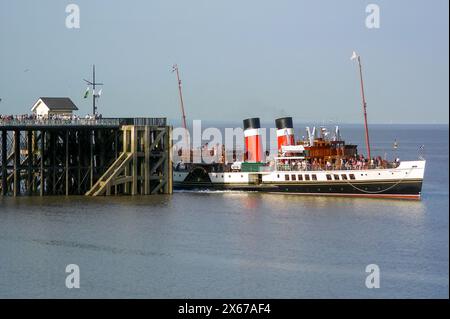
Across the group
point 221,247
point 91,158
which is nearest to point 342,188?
point 91,158

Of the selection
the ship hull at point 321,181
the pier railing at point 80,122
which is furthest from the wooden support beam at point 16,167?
the ship hull at point 321,181

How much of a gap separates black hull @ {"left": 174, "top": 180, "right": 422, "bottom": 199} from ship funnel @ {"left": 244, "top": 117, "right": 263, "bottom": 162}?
149 inches

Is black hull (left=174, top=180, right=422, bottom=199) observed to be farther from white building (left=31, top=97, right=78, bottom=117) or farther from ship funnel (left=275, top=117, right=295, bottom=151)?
white building (left=31, top=97, right=78, bottom=117)

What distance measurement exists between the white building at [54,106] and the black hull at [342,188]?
11439mm

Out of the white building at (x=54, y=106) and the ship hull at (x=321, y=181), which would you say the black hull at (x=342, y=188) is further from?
the white building at (x=54, y=106)

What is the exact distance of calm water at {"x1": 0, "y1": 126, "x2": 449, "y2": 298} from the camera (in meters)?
51.8

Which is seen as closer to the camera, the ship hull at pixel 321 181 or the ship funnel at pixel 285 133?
the ship hull at pixel 321 181

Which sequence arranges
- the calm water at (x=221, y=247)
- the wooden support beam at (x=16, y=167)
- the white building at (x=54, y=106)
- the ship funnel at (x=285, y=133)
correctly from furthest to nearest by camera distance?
the ship funnel at (x=285, y=133)
the white building at (x=54, y=106)
the wooden support beam at (x=16, y=167)
the calm water at (x=221, y=247)

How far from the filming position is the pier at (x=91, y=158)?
8556 cm

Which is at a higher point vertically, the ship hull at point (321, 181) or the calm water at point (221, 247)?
the ship hull at point (321, 181)

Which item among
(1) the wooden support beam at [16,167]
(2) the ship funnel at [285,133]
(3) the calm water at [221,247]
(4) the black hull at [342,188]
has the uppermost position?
(2) the ship funnel at [285,133]

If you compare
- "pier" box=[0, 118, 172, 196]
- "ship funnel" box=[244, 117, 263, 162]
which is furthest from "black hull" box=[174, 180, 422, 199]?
"pier" box=[0, 118, 172, 196]
